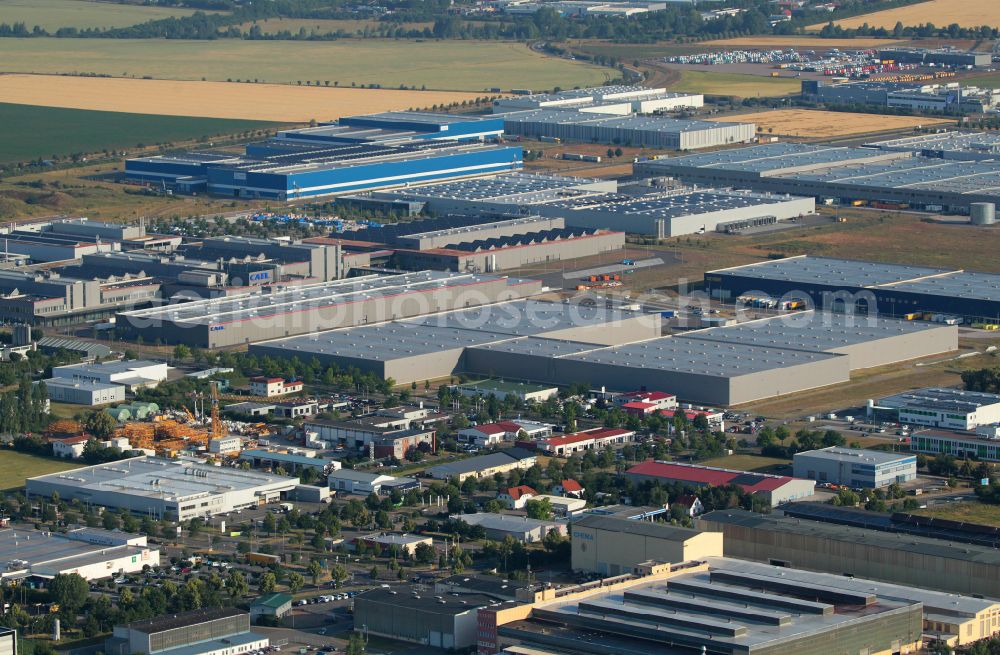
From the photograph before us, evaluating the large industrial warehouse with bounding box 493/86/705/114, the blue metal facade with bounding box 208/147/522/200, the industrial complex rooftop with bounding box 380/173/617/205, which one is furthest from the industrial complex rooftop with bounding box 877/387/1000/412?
the large industrial warehouse with bounding box 493/86/705/114

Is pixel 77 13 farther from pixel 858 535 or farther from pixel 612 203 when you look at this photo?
pixel 858 535

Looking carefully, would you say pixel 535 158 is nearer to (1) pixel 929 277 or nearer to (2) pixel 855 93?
(2) pixel 855 93

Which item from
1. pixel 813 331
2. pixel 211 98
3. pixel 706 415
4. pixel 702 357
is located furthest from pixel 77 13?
pixel 706 415

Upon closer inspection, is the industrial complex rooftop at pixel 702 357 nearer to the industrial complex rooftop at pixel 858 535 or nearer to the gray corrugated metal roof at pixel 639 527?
the industrial complex rooftop at pixel 858 535

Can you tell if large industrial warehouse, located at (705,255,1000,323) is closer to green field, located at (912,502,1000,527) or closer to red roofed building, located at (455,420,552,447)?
red roofed building, located at (455,420,552,447)

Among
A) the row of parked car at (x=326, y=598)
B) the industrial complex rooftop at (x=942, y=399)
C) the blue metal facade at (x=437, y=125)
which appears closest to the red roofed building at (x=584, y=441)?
the industrial complex rooftop at (x=942, y=399)

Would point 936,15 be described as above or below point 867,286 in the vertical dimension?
above
